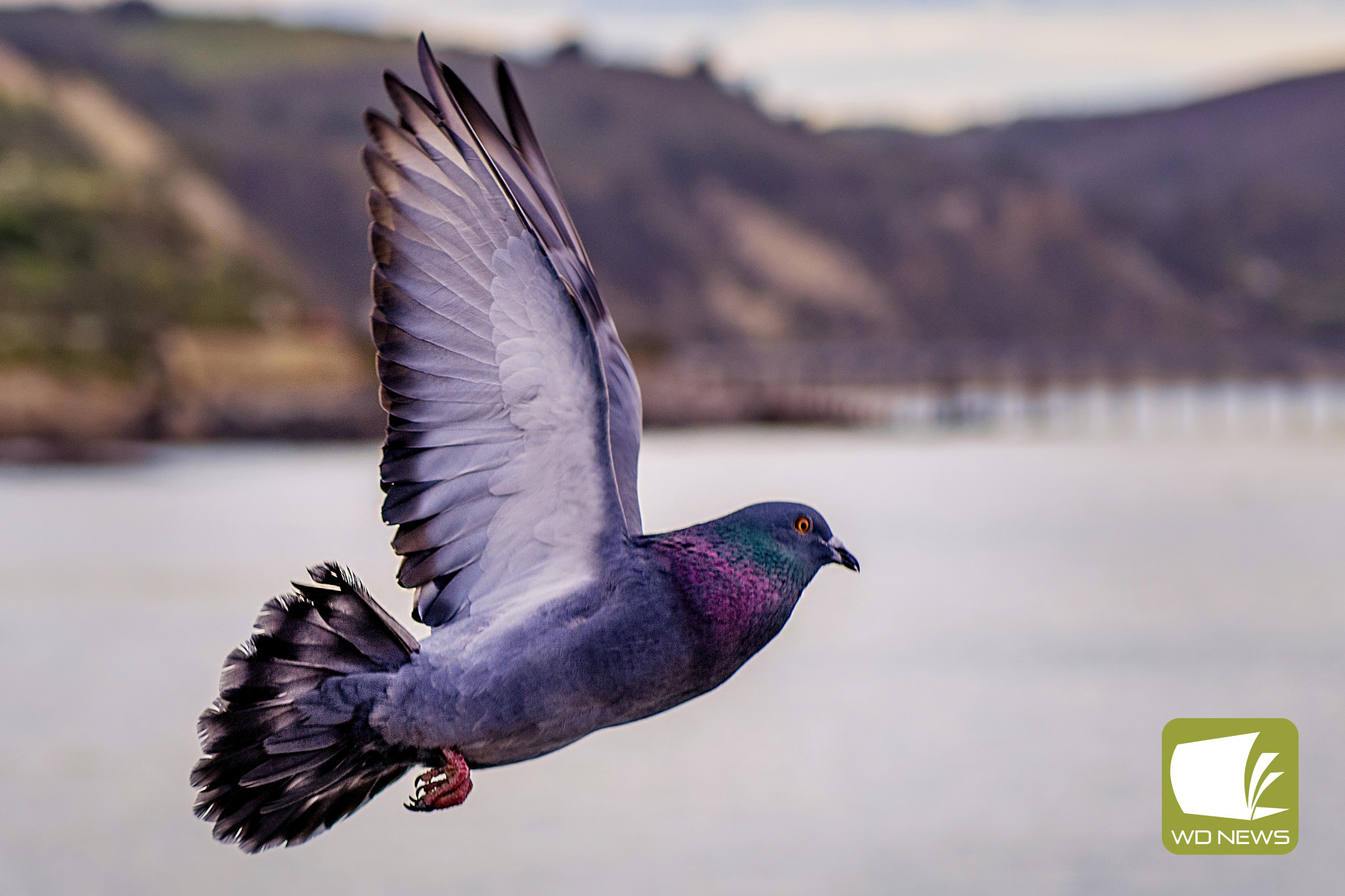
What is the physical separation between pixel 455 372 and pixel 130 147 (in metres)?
104

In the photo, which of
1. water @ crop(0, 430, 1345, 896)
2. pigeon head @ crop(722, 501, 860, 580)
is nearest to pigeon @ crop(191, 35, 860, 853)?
pigeon head @ crop(722, 501, 860, 580)

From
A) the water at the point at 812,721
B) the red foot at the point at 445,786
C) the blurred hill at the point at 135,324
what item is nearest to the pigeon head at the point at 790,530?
the red foot at the point at 445,786

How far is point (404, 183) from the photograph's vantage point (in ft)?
12.1

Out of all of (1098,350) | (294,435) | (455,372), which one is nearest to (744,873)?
(455,372)

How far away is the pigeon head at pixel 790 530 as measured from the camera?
331 cm

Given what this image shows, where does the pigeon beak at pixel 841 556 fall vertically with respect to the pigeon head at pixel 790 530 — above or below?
below

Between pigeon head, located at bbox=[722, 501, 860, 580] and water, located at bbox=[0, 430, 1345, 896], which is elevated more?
pigeon head, located at bbox=[722, 501, 860, 580]

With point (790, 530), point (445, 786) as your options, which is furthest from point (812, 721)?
point (790, 530)

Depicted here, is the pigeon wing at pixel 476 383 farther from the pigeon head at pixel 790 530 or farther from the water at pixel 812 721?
the water at pixel 812 721

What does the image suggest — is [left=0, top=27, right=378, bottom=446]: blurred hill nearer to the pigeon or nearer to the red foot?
the pigeon

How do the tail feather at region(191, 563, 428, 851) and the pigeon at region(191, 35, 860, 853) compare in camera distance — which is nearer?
the pigeon at region(191, 35, 860, 853)

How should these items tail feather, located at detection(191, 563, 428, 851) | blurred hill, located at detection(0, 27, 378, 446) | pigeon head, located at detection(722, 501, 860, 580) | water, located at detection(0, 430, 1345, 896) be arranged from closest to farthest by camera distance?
pigeon head, located at detection(722, 501, 860, 580) < tail feather, located at detection(191, 563, 428, 851) < water, located at detection(0, 430, 1345, 896) < blurred hill, located at detection(0, 27, 378, 446)

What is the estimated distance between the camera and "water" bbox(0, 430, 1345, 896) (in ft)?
69.3

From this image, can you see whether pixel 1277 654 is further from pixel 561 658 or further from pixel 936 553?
pixel 561 658
